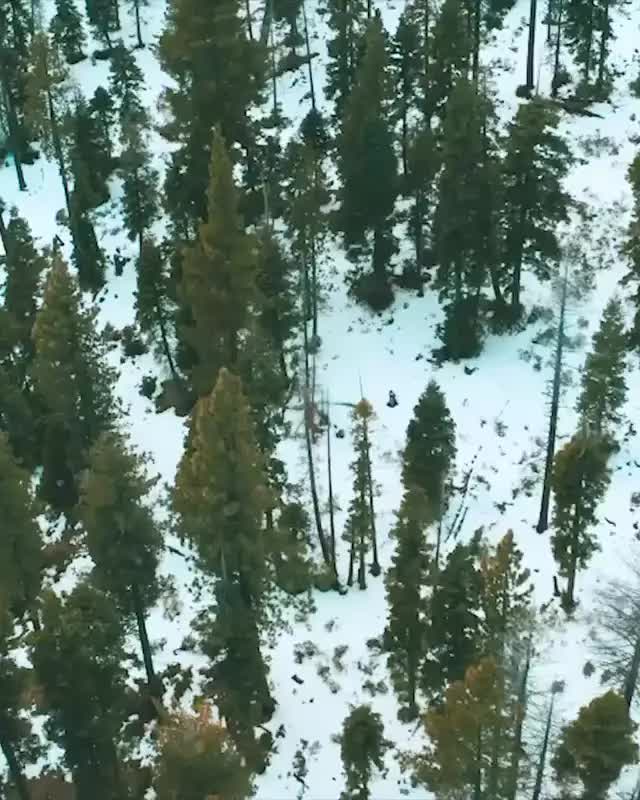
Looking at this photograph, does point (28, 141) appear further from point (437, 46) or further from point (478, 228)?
point (478, 228)

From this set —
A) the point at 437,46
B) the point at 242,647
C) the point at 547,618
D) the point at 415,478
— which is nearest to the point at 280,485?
the point at 415,478

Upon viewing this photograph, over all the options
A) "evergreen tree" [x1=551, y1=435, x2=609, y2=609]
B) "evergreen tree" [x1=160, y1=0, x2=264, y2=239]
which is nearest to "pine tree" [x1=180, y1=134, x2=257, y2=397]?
"evergreen tree" [x1=160, y1=0, x2=264, y2=239]

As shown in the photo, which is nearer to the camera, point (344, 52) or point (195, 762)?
point (195, 762)

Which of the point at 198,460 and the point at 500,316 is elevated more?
the point at 500,316

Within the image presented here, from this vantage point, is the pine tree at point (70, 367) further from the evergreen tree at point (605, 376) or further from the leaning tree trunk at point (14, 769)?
the evergreen tree at point (605, 376)

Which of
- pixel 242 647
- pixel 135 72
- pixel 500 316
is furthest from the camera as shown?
pixel 135 72

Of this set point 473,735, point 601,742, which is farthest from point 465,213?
point 473,735

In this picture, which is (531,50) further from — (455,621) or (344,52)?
(455,621)

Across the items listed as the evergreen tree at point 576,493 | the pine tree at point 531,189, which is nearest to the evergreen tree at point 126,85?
the pine tree at point 531,189
